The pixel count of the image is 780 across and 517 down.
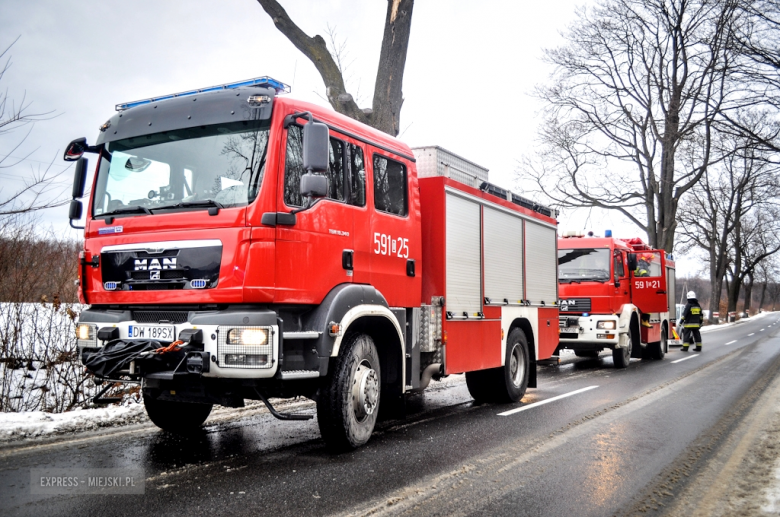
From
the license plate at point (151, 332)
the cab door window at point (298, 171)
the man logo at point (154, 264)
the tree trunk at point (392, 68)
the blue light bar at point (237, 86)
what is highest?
the tree trunk at point (392, 68)

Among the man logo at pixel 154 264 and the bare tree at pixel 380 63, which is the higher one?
the bare tree at pixel 380 63

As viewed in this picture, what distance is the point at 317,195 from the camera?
494 centimetres

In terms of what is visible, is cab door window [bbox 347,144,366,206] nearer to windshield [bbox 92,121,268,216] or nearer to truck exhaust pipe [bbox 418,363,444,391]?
windshield [bbox 92,121,268,216]

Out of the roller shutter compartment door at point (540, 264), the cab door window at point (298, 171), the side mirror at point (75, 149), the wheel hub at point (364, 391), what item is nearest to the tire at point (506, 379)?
the roller shutter compartment door at point (540, 264)

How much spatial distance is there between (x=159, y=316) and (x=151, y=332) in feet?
0.53

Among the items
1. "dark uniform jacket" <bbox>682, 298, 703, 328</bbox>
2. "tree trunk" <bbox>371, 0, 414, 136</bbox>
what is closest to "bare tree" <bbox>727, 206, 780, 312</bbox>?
"dark uniform jacket" <bbox>682, 298, 703, 328</bbox>

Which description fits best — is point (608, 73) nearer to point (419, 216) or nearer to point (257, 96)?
point (419, 216)

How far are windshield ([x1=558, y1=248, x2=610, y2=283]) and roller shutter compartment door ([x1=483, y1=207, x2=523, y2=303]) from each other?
5.46m

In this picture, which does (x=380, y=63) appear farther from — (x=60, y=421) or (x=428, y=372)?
(x=60, y=421)

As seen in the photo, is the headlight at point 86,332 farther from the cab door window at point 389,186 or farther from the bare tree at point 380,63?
the bare tree at point 380,63

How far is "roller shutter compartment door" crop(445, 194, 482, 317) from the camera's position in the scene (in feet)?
23.9

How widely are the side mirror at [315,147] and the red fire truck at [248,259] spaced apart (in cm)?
1

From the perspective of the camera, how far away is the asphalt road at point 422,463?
163 inches

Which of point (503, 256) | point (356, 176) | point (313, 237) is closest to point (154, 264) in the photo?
point (313, 237)
